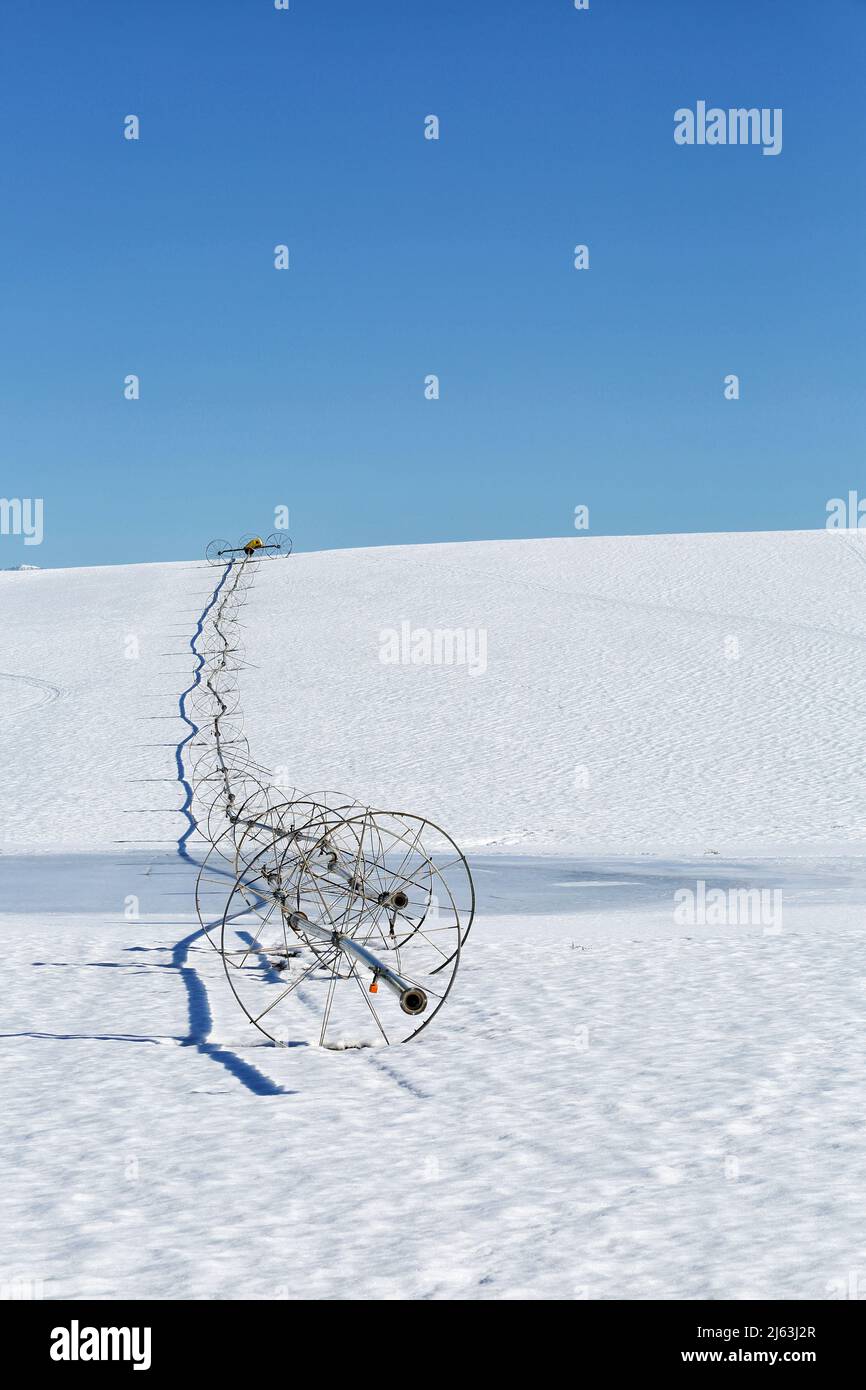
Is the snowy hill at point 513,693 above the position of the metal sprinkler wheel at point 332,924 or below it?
above

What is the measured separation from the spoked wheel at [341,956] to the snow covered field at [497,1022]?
352 millimetres

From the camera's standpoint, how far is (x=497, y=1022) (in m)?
8.79

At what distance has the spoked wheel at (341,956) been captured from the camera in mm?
8469

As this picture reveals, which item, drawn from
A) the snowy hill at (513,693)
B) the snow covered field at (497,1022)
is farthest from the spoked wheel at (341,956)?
the snowy hill at (513,693)

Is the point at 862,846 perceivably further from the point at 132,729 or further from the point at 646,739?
the point at 132,729

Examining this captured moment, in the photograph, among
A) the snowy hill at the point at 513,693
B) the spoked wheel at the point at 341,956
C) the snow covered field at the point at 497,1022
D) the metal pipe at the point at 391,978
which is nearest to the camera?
the snow covered field at the point at 497,1022

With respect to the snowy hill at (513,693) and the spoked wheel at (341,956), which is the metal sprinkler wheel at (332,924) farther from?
the snowy hill at (513,693)

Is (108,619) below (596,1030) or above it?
above

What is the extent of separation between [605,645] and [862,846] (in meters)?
14.2

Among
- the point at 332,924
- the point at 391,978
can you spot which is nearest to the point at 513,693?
the point at 332,924

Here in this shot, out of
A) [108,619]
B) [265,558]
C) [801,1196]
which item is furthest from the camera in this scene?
[265,558]

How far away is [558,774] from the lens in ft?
72.5
